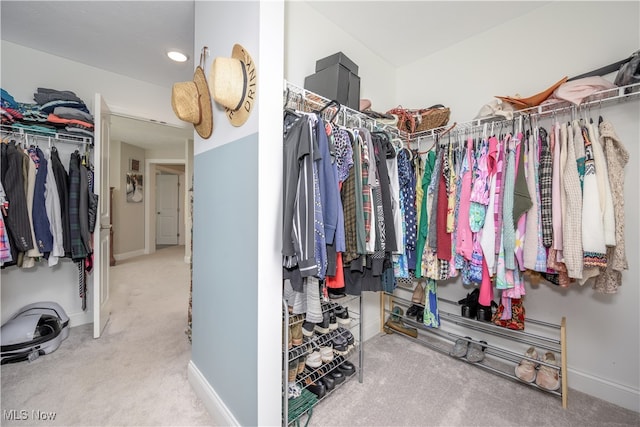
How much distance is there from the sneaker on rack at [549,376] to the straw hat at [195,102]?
2.53m

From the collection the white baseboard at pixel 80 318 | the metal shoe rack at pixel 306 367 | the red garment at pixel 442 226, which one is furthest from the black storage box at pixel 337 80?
the white baseboard at pixel 80 318

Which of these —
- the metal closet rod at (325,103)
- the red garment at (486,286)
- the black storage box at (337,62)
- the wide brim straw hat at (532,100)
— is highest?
the black storage box at (337,62)

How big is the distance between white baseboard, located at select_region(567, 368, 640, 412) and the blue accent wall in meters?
1.98

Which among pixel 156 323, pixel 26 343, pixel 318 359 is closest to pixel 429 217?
pixel 318 359

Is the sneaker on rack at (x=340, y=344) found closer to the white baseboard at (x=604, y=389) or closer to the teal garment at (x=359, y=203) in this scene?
the teal garment at (x=359, y=203)

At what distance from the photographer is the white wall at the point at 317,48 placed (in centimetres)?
178

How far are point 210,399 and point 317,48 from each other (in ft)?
7.87

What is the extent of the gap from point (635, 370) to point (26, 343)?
13.4 ft

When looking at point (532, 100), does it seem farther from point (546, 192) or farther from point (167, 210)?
point (167, 210)

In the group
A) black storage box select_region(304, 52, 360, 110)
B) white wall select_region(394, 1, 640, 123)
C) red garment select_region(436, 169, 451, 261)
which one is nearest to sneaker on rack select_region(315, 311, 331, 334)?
red garment select_region(436, 169, 451, 261)

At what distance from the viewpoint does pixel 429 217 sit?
1.86 m

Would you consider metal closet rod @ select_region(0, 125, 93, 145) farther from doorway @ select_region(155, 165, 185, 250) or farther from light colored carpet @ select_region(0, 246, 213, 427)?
doorway @ select_region(155, 165, 185, 250)

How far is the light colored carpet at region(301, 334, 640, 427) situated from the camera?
57.9 inches

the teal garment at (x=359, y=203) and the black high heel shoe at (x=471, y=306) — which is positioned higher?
the teal garment at (x=359, y=203)
